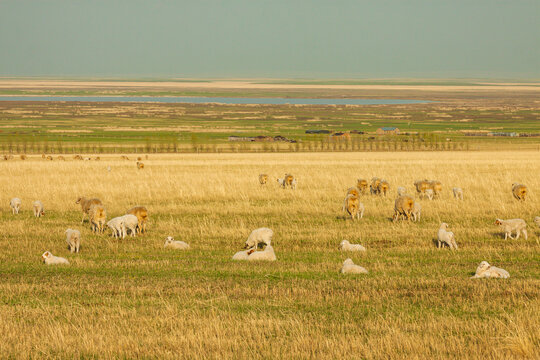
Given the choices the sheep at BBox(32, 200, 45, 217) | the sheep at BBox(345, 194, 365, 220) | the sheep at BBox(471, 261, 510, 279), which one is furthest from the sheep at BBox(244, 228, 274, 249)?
the sheep at BBox(32, 200, 45, 217)

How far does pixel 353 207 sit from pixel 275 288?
11.0m

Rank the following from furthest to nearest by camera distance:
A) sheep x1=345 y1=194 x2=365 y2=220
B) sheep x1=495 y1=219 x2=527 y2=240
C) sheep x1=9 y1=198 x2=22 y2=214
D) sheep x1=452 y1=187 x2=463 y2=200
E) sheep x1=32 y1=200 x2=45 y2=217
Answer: sheep x1=452 y1=187 x2=463 y2=200, sheep x1=9 y1=198 x2=22 y2=214, sheep x1=32 y1=200 x2=45 y2=217, sheep x1=345 y1=194 x2=365 y2=220, sheep x1=495 y1=219 x2=527 y2=240

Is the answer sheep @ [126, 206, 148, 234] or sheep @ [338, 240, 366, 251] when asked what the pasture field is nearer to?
sheep @ [338, 240, 366, 251]

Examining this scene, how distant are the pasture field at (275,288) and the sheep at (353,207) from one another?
1.44 ft

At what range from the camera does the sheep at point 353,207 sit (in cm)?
2327

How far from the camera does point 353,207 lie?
77.1 feet

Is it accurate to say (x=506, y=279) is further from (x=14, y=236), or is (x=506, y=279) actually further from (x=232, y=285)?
(x=14, y=236)

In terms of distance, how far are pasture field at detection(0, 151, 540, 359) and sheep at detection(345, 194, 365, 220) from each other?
438 mm

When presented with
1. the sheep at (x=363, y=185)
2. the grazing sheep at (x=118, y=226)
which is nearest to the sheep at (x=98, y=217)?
the grazing sheep at (x=118, y=226)

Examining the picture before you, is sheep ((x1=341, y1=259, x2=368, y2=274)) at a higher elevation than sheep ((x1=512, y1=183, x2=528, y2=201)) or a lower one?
higher

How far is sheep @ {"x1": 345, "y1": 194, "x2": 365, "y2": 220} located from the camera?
23266 millimetres

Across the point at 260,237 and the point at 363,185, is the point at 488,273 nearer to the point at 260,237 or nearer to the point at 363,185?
the point at 260,237

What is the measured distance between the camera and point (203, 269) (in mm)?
15445

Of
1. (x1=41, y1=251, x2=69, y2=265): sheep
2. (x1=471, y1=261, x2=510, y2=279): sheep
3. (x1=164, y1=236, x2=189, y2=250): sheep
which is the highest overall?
(x1=471, y1=261, x2=510, y2=279): sheep
